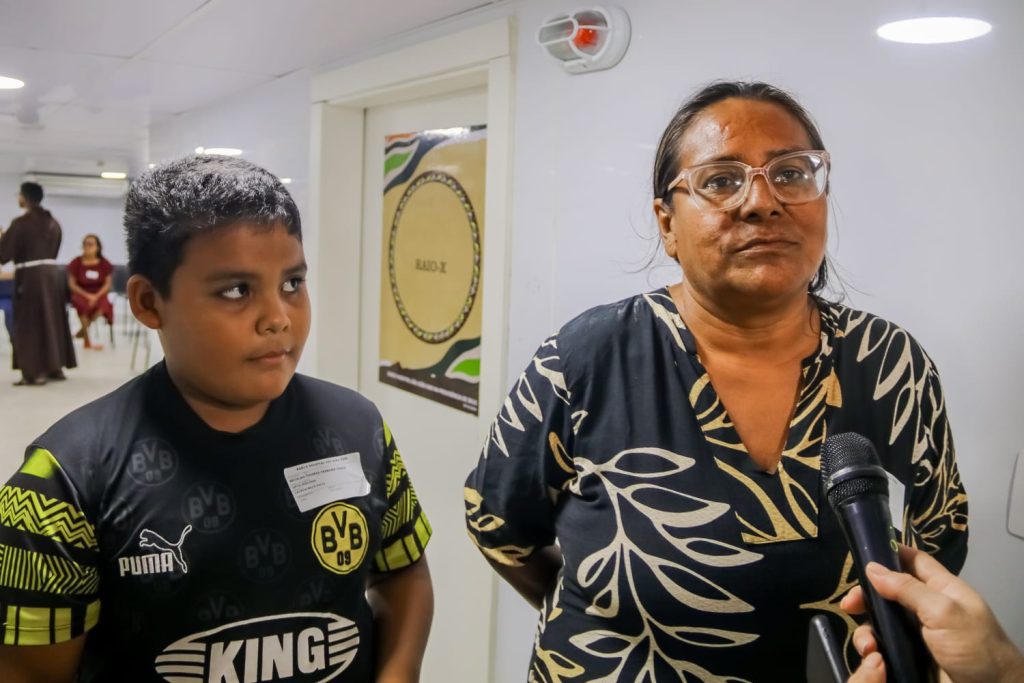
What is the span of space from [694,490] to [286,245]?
61cm

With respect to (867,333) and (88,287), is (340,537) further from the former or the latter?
(88,287)

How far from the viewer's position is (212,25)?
2508 millimetres

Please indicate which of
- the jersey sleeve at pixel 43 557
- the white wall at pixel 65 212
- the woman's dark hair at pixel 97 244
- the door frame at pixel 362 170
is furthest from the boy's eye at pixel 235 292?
the door frame at pixel 362 170

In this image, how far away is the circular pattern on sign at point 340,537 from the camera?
1.08 m

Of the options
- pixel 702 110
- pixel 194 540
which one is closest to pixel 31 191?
pixel 194 540

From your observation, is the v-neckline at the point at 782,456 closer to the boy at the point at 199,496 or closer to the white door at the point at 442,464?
the boy at the point at 199,496

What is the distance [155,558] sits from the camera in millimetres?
973

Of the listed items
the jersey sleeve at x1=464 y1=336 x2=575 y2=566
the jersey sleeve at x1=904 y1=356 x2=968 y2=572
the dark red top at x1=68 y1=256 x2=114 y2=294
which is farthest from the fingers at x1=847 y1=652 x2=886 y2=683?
the dark red top at x1=68 y1=256 x2=114 y2=294

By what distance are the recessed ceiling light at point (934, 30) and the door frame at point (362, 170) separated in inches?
41.5

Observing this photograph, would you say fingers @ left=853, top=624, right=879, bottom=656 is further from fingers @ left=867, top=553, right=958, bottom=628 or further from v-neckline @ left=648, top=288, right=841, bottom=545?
v-neckline @ left=648, top=288, right=841, bottom=545

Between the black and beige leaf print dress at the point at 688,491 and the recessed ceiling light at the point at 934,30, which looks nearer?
the black and beige leaf print dress at the point at 688,491

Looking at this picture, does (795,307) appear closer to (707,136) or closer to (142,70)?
(707,136)

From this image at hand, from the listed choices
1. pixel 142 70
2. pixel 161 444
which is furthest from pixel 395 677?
pixel 142 70

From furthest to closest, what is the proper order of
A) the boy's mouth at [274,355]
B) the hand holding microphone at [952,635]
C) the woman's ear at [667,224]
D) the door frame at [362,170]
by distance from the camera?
the door frame at [362,170] < the woman's ear at [667,224] < the boy's mouth at [274,355] < the hand holding microphone at [952,635]
